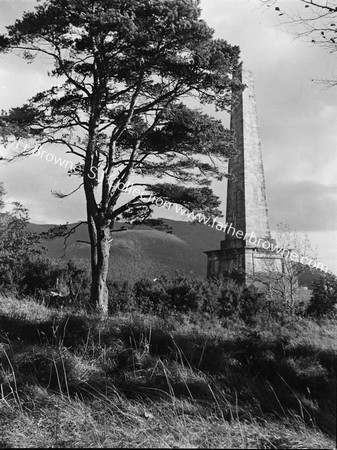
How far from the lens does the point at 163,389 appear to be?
505 centimetres

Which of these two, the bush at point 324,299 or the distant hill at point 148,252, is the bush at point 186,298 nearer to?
the bush at point 324,299

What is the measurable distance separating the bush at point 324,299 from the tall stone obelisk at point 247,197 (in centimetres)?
487

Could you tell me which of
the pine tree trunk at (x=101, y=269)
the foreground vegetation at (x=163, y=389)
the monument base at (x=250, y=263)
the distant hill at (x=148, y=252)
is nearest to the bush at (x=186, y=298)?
the pine tree trunk at (x=101, y=269)

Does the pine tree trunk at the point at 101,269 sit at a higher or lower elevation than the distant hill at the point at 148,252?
lower

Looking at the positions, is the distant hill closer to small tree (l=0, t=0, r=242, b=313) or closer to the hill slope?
the hill slope

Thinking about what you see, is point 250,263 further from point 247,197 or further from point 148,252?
point 148,252

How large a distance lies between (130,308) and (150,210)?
3.14 m

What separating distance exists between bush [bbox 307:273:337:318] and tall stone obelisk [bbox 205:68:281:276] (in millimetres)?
4870

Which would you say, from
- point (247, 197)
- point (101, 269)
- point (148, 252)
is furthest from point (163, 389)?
point (148, 252)

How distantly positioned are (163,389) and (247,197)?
17.9 meters

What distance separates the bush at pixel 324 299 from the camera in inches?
631

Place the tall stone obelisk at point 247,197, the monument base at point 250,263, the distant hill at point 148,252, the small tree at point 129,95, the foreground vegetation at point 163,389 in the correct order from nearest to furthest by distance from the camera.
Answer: the foreground vegetation at point 163,389
the small tree at point 129,95
the monument base at point 250,263
the tall stone obelisk at point 247,197
the distant hill at point 148,252

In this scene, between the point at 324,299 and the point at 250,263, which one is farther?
the point at 250,263

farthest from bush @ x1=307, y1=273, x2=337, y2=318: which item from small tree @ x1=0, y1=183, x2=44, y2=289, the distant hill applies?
the distant hill
